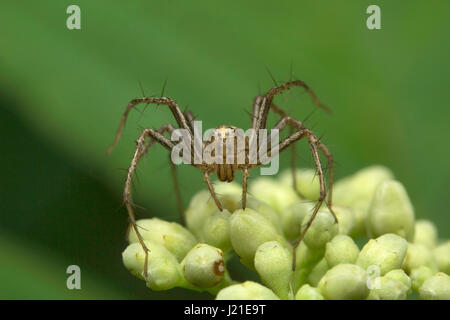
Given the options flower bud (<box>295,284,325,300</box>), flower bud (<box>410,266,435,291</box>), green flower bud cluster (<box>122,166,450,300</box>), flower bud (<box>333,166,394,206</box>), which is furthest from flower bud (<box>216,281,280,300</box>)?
flower bud (<box>333,166,394,206</box>)

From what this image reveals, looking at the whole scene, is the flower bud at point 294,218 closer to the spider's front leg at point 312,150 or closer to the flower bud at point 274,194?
the spider's front leg at point 312,150

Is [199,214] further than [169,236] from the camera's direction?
Yes

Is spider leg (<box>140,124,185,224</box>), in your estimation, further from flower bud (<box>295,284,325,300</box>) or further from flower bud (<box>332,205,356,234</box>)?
flower bud (<box>295,284,325,300</box>)

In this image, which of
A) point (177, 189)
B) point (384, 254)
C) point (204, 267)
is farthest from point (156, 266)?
point (177, 189)

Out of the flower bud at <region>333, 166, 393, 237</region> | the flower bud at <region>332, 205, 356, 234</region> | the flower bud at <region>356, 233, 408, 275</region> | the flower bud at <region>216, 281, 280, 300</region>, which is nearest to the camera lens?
the flower bud at <region>216, 281, 280, 300</region>

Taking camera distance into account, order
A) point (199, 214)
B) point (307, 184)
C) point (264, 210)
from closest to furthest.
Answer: point (264, 210)
point (199, 214)
point (307, 184)

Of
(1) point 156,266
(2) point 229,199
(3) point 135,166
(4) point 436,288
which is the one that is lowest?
(4) point 436,288

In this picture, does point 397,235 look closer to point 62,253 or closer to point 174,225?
point 174,225

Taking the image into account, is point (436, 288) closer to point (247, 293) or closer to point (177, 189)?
point (247, 293)
